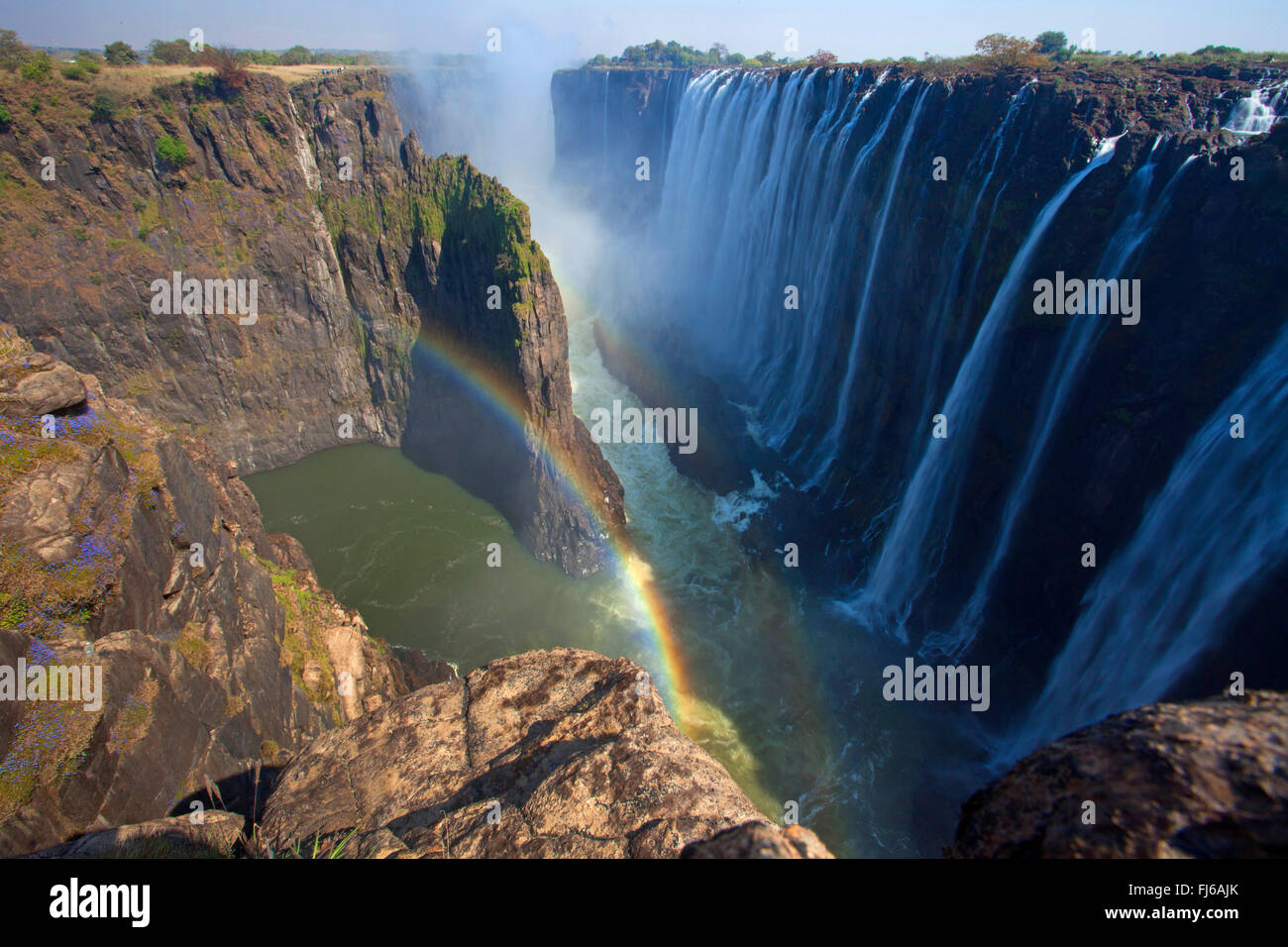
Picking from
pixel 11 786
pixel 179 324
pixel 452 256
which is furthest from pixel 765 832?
pixel 179 324

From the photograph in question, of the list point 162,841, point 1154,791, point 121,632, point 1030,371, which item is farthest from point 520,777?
point 1030,371

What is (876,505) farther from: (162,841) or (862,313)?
(162,841)

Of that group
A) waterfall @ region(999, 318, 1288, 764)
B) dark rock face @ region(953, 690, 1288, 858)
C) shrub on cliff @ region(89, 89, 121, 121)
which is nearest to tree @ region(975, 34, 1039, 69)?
waterfall @ region(999, 318, 1288, 764)

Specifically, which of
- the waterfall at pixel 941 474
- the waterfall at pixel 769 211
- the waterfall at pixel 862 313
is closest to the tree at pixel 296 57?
the waterfall at pixel 769 211

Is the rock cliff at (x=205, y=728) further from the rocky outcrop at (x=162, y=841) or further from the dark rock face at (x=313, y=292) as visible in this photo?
the dark rock face at (x=313, y=292)

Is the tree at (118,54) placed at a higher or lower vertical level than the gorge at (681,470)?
higher

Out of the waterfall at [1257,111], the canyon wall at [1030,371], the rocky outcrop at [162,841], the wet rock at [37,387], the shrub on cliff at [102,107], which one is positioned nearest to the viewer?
the rocky outcrop at [162,841]
